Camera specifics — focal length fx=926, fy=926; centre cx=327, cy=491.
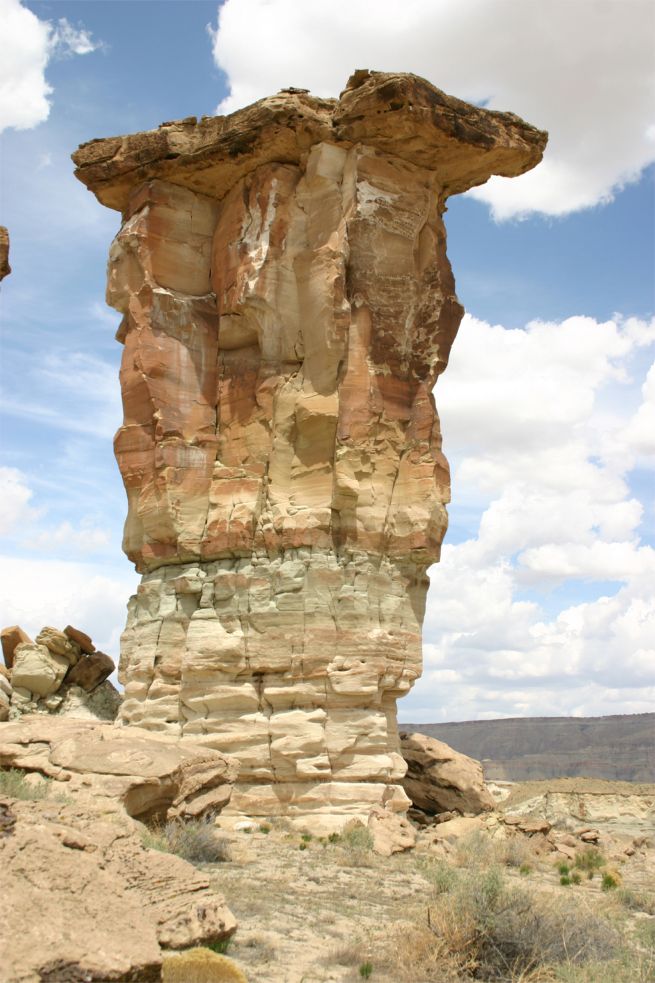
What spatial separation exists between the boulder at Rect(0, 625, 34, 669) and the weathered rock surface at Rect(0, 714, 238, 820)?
13.4 meters

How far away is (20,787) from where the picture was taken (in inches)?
419

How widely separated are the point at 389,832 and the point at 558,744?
9248 cm

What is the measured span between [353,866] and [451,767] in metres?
7.70

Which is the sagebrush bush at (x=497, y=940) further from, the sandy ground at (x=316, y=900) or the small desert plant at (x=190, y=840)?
the small desert plant at (x=190, y=840)

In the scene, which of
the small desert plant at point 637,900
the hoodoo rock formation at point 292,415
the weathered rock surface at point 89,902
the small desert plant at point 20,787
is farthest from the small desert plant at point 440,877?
the small desert plant at point 20,787

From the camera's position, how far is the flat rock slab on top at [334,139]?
59.9 feet

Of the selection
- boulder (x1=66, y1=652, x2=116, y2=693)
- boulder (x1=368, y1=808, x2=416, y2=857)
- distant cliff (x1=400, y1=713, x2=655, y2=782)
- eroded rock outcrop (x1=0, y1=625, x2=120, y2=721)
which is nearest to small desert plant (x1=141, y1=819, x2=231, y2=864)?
boulder (x1=368, y1=808, x2=416, y2=857)

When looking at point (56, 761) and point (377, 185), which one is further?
point (377, 185)

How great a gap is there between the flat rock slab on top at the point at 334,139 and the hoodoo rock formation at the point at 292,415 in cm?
5

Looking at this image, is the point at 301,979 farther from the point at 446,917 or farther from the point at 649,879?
the point at 649,879

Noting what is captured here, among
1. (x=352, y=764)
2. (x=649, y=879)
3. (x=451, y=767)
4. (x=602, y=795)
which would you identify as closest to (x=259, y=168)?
(x=352, y=764)

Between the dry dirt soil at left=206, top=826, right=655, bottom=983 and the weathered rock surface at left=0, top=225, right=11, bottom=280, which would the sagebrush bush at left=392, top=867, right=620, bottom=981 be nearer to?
the dry dirt soil at left=206, top=826, right=655, bottom=983

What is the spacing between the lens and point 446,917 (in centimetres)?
893

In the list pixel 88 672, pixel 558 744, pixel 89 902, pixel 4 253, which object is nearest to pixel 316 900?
pixel 89 902
